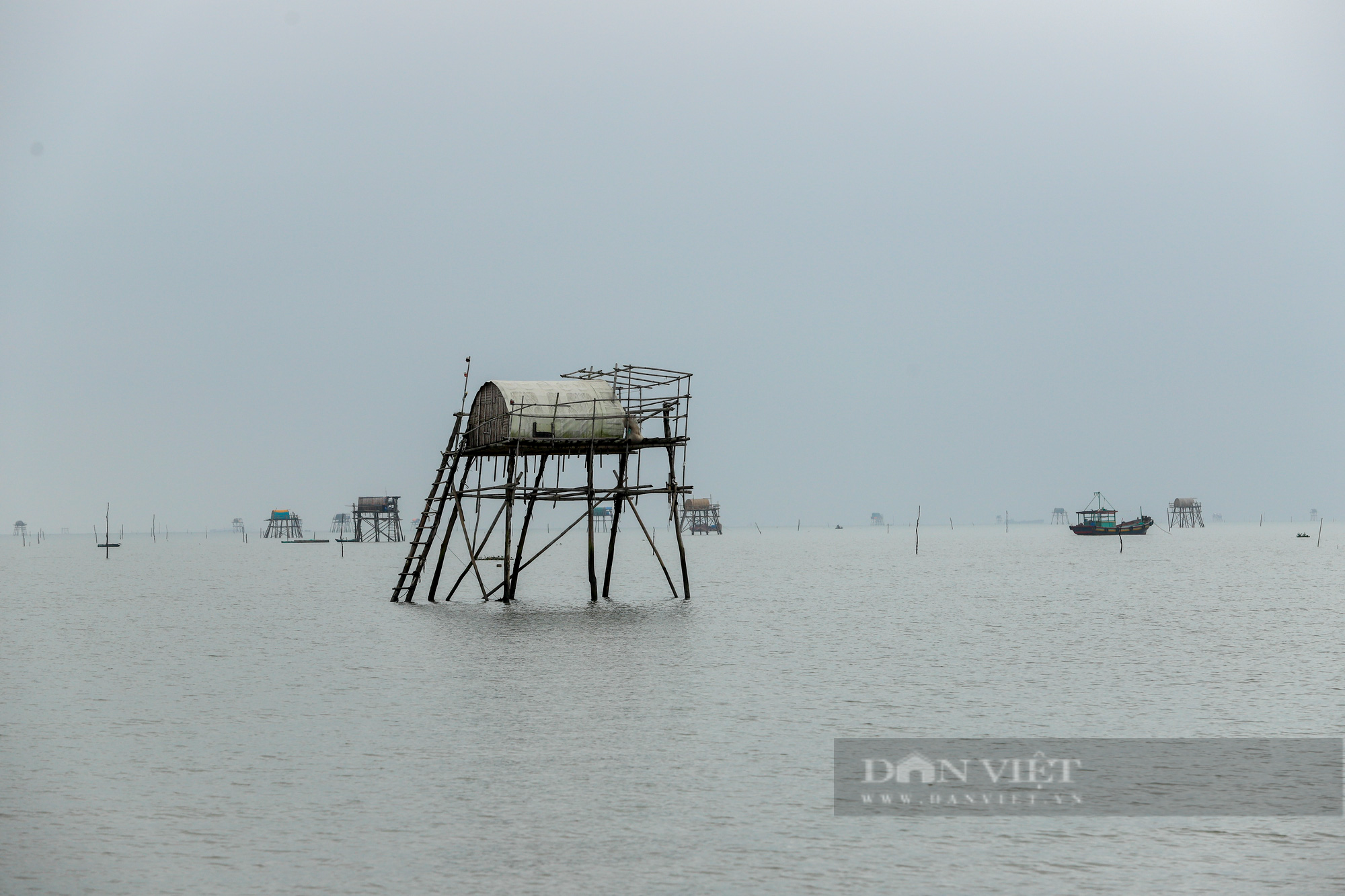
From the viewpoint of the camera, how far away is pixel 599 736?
18.7 m

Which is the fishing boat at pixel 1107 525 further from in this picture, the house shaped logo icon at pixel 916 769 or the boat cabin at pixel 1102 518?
the house shaped logo icon at pixel 916 769

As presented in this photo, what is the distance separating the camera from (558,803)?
47.0ft

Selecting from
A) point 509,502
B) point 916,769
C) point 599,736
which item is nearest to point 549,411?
point 509,502

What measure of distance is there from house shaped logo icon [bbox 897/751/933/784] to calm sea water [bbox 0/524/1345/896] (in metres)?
1.22

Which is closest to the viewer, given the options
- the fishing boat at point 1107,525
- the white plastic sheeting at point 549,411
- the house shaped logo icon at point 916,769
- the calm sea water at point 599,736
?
the calm sea water at point 599,736

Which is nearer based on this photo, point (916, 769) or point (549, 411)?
point (916, 769)

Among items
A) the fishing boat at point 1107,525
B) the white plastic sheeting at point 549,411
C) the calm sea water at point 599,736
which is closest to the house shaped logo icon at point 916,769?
the calm sea water at point 599,736

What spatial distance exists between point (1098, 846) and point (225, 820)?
10412mm

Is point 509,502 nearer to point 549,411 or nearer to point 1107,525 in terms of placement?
point 549,411

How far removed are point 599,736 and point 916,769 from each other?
210 inches

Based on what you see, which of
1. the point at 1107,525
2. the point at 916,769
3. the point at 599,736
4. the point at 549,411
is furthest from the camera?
the point at 1107,525

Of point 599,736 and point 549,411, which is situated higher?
point 549,411

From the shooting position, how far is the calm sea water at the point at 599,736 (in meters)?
11.9

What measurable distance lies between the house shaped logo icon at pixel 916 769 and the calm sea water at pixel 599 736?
1.22m
